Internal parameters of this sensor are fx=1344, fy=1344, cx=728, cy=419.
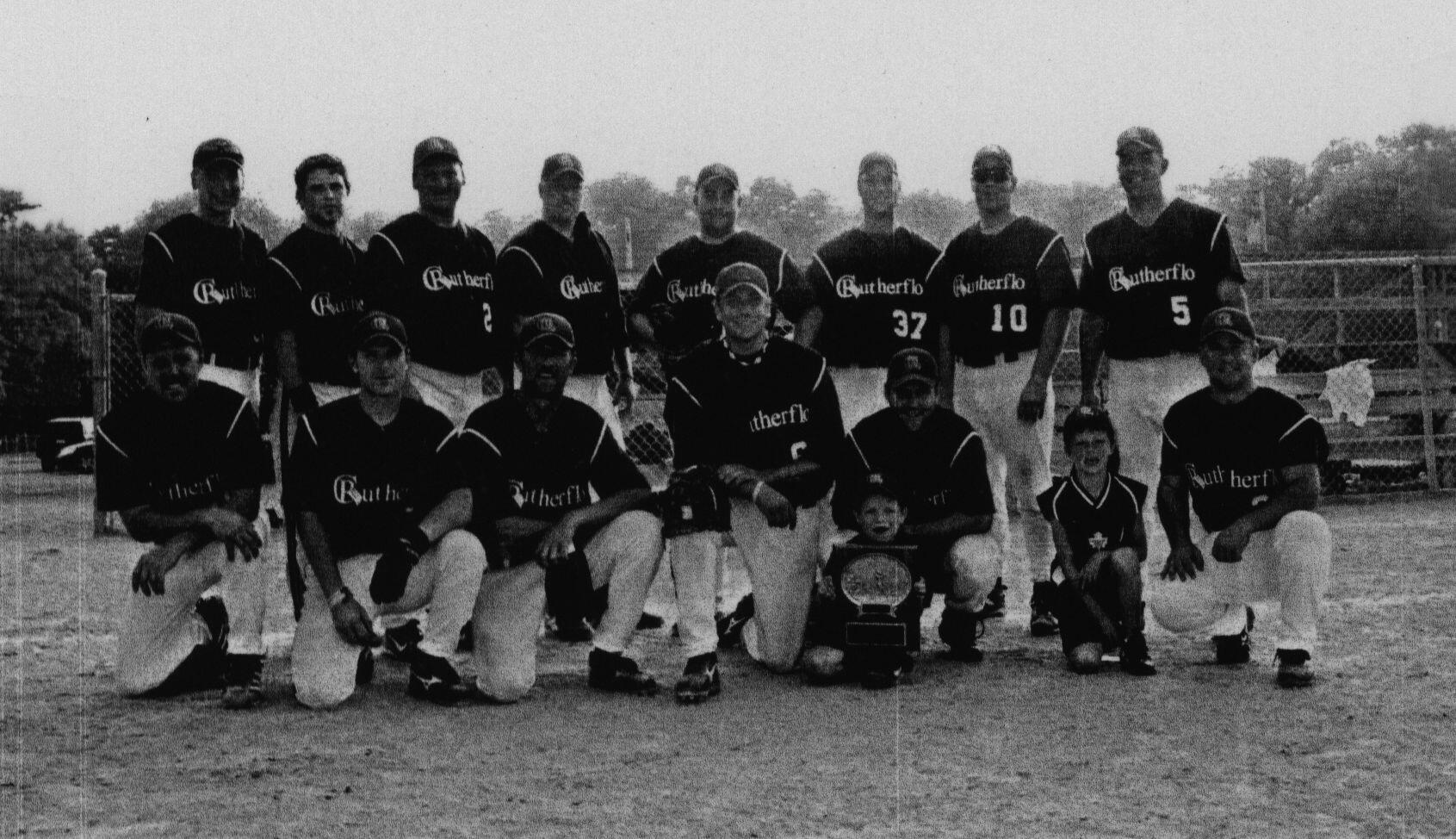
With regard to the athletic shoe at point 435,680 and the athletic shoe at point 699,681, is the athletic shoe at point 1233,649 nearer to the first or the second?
the athletic shoe at point 699,681

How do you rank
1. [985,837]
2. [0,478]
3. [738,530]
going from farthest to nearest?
[0,478] → [738,530] → [985,837]

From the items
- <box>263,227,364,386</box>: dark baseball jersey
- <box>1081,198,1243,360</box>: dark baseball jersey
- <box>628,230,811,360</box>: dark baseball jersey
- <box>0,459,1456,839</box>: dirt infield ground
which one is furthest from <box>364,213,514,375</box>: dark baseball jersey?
<box>1081,198,1243,360</box>: dark baseball jersey

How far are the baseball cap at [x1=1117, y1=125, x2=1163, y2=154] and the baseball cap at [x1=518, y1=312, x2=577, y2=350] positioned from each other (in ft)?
9.44

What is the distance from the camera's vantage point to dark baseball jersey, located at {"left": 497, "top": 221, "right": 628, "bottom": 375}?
639 centimetres

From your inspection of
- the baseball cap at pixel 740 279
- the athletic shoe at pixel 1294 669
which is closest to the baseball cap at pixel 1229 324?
the athletic shoe at pixel 1294 669

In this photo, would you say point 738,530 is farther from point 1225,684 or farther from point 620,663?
point 1225,684

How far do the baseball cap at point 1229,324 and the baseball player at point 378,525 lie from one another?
3.07m

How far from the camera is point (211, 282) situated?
240 inches

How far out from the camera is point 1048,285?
6457 millimetres

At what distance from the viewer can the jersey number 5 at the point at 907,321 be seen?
6645mm

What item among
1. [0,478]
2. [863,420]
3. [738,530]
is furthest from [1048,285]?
[0,478]

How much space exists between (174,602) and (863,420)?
9.52ft

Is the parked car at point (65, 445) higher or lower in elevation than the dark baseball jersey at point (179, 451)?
higher

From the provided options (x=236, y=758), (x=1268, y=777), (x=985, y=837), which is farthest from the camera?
(x=236, y=758)
